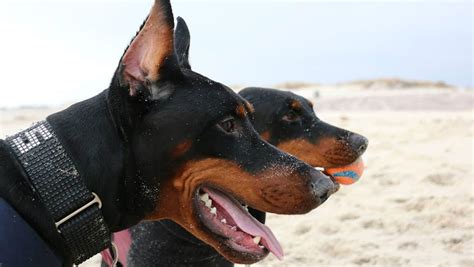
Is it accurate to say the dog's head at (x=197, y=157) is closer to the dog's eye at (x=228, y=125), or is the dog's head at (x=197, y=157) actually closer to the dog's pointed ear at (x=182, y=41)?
the dog's eye at (x=228, y=125)

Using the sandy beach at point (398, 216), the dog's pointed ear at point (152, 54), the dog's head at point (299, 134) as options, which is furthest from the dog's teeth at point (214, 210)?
the sandy beach at point (398, 216)

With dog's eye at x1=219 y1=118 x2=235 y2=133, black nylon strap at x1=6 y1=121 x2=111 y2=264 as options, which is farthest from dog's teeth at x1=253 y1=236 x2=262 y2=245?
black nylon strap at x1=6 y1=121 x2=111 y2=264

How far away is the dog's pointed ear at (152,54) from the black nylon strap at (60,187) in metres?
0.40

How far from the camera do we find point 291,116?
474 cm

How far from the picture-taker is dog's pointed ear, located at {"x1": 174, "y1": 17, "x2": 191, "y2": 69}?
322 centimetres

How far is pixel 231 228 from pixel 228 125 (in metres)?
0.45

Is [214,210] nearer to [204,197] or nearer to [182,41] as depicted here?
[204,197]

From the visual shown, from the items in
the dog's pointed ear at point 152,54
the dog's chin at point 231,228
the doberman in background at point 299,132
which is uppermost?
the dog's pointed ear at point 152,54

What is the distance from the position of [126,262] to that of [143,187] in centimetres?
140

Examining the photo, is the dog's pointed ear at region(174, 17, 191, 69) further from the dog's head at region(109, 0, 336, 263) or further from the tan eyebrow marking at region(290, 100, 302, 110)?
the tan eyebrow marking at region(290, 100, 302, 110)

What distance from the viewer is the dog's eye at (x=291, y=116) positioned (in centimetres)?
470

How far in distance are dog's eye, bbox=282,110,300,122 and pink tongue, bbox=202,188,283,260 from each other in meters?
1.81

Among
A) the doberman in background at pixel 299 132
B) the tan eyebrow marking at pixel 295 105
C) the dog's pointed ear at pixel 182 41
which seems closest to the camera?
the dog's pointed ear at pixel 182 41

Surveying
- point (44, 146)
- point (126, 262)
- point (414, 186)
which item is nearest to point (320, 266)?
point (126, 262)
